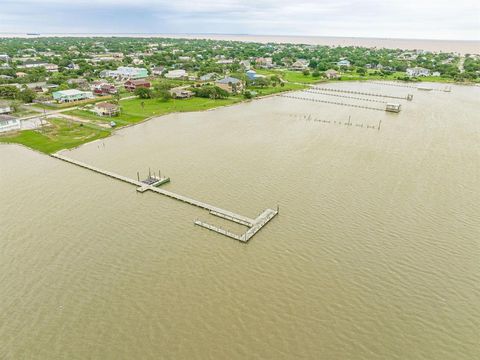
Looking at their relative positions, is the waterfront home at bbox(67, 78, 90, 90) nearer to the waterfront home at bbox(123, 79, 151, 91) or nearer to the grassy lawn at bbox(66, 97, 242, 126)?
the waterfront home at bbox(123, 79, 151, 91)

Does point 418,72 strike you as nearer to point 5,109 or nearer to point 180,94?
point 180,94

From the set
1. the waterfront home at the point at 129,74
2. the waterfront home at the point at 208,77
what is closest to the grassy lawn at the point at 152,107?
the waterfront home at the point at 208,77

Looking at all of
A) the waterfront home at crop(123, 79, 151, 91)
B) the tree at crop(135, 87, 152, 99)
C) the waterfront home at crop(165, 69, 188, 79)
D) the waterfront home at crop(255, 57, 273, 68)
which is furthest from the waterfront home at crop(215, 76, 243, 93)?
the waterfront home at crop(255, 57, 273, 68)

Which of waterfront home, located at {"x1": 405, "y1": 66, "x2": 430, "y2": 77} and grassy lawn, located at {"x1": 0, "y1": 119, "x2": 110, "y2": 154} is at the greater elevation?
waterfront home, located at {"x1": 405, "y1": 66, "x2": 430, "y2": 77}

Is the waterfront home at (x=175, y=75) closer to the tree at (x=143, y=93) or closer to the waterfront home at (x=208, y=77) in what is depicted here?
the waterfront home at (x=208, y=77)

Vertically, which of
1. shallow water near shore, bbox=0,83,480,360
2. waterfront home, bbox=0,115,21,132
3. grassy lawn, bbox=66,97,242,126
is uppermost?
waterfront home, bbox=0,115,21,132

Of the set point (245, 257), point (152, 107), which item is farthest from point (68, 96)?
point (245, 257)

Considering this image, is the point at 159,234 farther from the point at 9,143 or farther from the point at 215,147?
the point at 9,143
